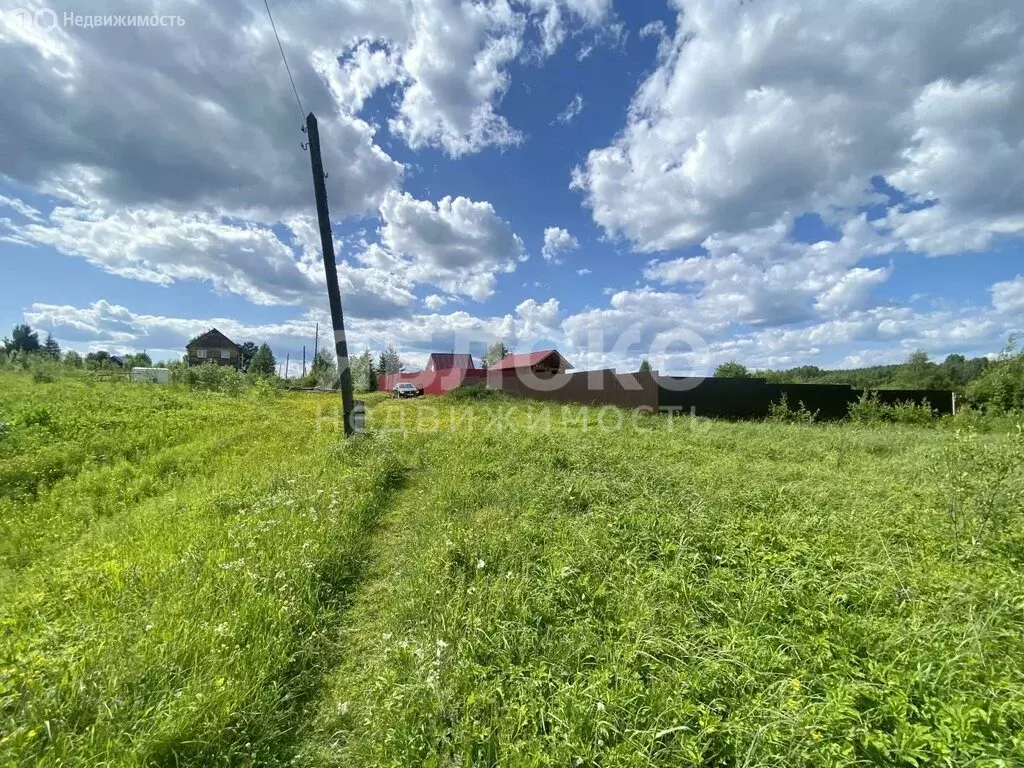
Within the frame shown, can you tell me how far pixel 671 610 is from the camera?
94.5 inches

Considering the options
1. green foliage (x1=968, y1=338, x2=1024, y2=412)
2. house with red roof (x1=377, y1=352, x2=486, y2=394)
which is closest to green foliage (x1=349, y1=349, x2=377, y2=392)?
house with red roof (x1=377, y1=352, x2=486, y2=394)

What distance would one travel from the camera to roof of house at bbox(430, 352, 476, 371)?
30188 mm

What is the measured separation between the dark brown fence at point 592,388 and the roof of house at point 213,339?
46.1 meters

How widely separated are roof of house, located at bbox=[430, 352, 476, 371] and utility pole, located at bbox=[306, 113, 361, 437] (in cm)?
2168

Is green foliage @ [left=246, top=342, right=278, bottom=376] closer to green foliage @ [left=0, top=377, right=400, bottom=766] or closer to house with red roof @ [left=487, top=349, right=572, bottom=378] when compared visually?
house with red roof @ [left=487, top=349, right=572, bottom=378]

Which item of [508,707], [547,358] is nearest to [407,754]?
[508,707]

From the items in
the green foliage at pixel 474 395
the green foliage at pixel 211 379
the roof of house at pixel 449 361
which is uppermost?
the roof of house at pixel 449 361

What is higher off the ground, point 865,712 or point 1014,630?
point 1014,630

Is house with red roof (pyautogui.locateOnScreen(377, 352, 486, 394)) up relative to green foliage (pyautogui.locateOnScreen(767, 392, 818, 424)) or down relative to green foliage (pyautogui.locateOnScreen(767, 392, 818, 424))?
up

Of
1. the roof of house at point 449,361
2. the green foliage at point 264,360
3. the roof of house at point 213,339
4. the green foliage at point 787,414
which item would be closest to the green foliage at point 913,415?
the green foliage at point 787,414

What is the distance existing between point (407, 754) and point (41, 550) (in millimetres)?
4272

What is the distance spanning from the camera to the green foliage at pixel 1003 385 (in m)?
11.6

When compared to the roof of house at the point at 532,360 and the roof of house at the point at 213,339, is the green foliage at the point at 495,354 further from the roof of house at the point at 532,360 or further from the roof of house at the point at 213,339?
the roof of house at the point at 213,339

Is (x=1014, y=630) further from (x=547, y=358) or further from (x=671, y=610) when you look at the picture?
(x=547, y=358)
